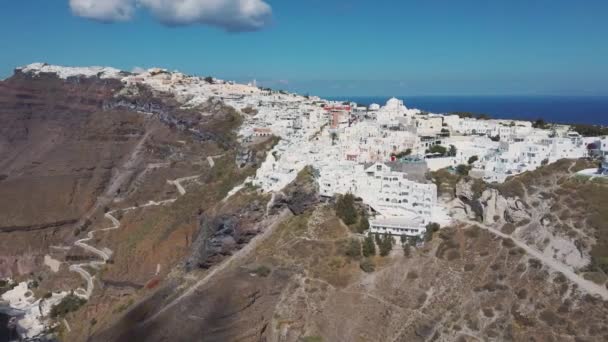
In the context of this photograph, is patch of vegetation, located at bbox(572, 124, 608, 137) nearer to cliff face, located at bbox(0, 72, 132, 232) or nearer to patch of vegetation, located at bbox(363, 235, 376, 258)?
patch of vegetation, located at bbox(363, 235, 376, 258)

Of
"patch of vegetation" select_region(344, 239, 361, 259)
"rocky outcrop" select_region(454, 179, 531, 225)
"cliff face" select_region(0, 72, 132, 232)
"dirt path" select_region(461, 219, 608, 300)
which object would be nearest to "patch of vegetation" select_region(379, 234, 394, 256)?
"patch of vegetation" select_region(344, 239, 361, 259)

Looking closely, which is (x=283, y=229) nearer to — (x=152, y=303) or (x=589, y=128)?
(x=152, y=303)

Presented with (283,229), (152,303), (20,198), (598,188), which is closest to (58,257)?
(20,198)

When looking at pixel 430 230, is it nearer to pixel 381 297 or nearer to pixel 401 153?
pixel 381 297

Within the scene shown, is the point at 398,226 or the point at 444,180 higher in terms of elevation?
the point at 444,180

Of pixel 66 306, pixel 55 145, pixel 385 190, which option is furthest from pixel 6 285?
pixel 385 190

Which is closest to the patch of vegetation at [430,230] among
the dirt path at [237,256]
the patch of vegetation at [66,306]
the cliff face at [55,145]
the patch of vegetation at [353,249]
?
the patch of vegetation at [353,249]

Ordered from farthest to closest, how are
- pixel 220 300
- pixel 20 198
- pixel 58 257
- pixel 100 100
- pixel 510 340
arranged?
pixel 100 100
pixel 20 198
pixel 58 257
pixel 220 300
pixel 510 340
